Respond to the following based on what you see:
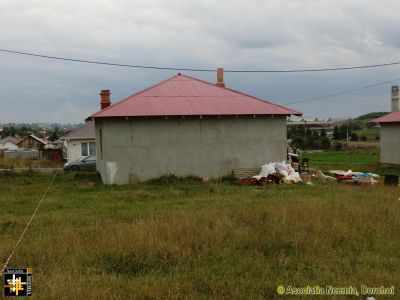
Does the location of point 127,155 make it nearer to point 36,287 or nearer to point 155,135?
point 155,135

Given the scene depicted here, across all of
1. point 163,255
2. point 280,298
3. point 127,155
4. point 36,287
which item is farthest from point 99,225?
point 127,155

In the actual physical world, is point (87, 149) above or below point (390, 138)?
below

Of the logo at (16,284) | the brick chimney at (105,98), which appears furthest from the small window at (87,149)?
the logo at (16,284)

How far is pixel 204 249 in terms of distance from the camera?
7664 mm

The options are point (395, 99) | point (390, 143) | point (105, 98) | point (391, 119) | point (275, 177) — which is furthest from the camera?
point (395, 99)

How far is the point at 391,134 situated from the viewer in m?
33.5

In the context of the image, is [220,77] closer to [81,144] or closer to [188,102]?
[188,102]

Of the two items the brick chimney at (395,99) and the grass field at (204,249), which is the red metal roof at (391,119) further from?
the grass field at (204,249)

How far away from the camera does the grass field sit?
603 centimetres

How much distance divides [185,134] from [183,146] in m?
0.54

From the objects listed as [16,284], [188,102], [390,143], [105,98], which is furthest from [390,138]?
[16,284]

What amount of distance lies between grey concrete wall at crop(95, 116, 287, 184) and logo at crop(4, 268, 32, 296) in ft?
48.4

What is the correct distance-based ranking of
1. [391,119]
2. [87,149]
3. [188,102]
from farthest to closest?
[87,149], [391,119], [188,102]

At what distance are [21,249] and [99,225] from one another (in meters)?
2.36
